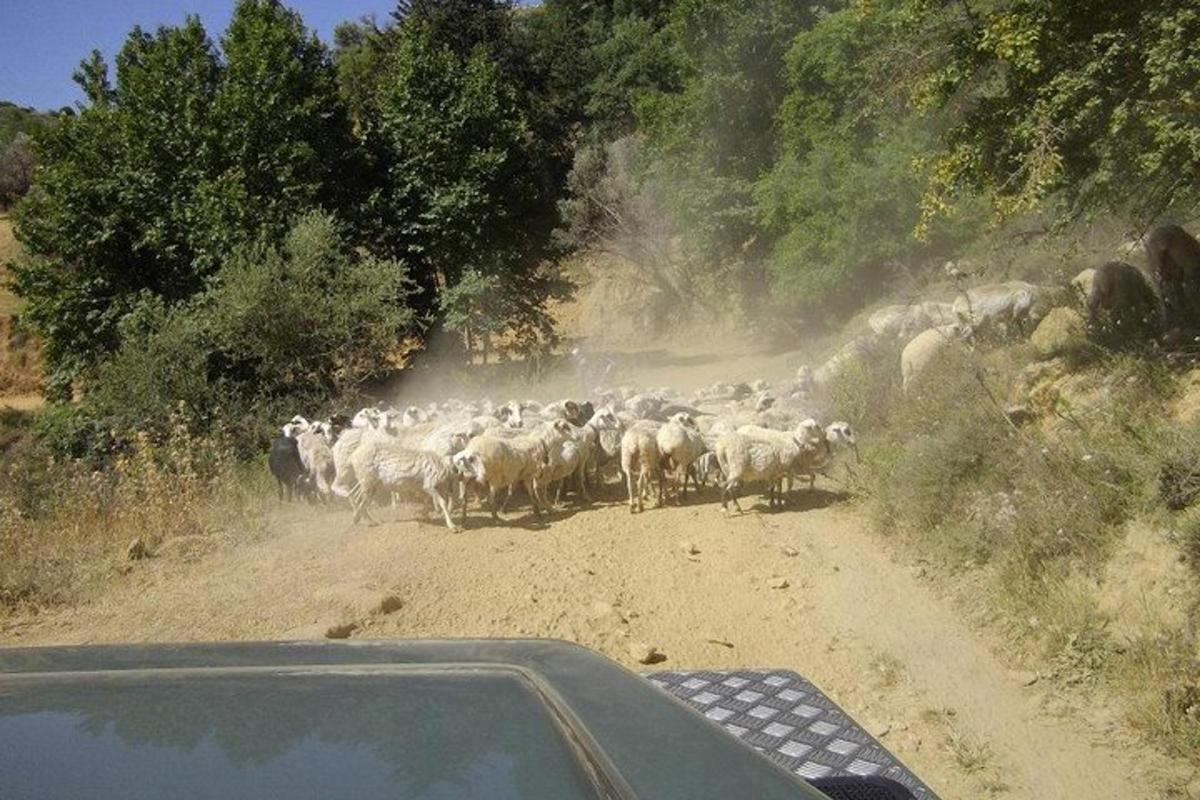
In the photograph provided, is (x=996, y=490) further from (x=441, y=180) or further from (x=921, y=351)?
(x=441, y=180)

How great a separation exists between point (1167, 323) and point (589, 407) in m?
7.25

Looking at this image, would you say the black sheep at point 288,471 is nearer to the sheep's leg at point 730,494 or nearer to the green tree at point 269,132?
the sheep's leg at point 730,494

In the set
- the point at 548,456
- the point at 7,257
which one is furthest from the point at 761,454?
the point at 7,257

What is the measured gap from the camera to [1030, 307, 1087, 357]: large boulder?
11242 mm

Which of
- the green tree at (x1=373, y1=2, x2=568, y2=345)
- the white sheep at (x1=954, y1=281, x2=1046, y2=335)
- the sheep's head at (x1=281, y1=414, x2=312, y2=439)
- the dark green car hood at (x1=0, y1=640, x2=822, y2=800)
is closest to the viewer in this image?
the dark green car hood at (x1=0, y1=640, x2=822, y2=800)

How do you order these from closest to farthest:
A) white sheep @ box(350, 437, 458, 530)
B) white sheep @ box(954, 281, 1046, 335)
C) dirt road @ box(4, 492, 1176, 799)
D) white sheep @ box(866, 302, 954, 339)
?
1. dirt road @ box(4, 492, 1176, 799)
2. white sheep @ box(350, 437, 458, 530)
3. white sheep @ box(954, 281, 1046, 335)
4. white sheep @ box(866, 302, 954, 339)

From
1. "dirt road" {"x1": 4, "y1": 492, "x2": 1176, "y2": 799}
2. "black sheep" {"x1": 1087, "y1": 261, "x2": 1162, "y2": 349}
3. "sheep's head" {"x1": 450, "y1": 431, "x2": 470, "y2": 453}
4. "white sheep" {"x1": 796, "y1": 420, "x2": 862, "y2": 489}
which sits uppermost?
"black sheep" {"x1": 1087, "y1": 261, "x2": 1162, "y2": 349}

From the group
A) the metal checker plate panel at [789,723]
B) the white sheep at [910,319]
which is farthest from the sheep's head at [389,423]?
the metal checker plate panel at [789,723]

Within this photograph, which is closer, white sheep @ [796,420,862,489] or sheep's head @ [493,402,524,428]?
white sheep @ [796,420,862,489]

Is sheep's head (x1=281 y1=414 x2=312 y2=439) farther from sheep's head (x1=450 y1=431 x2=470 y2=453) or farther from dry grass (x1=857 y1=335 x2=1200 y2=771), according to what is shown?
dry grass (x1=857 y1=335 x2=1200 y2=771)

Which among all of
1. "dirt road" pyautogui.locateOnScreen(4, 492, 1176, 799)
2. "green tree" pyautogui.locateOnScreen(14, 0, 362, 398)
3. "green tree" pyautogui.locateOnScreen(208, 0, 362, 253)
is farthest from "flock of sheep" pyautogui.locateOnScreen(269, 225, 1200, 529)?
"green tree" pyautogui.locateOnScreen(14, 0, 362, 398)

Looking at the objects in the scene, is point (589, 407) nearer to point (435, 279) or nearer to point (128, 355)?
point (128, 355)

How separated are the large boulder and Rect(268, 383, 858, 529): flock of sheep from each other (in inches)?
104

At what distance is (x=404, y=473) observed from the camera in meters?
10.6
